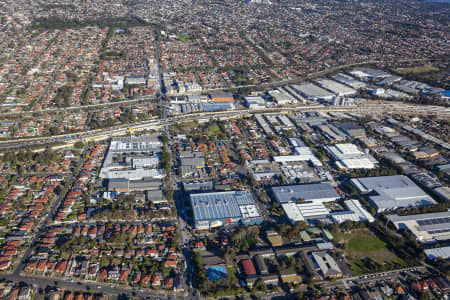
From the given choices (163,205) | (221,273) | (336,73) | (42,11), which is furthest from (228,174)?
(42,11)

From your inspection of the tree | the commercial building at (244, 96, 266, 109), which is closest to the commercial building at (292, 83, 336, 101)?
the commercial building at (244, 96, 266, 109)

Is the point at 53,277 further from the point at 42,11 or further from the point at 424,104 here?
the point at 42,11

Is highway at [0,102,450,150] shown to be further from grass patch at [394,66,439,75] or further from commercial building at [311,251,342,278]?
commercial building at [311,251,342,278]

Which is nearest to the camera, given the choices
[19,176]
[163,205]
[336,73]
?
[163,205]

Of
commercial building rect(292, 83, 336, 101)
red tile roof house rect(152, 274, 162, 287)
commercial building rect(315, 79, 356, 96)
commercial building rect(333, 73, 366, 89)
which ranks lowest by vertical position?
red tile roof house rect(152, 274, 162, 287)

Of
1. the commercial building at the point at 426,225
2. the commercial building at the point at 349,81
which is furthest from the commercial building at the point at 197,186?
the commercial building at the point at 349,81

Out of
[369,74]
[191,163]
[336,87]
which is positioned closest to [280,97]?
[336,87]
